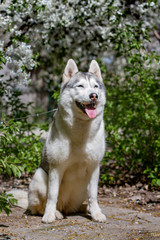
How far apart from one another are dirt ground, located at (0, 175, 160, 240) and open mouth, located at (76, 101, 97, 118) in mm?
1259

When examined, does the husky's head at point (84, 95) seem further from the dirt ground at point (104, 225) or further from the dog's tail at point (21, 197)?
the dog's tail at point (21, 197)

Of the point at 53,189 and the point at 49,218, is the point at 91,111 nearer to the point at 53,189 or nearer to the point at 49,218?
the point at 53,189

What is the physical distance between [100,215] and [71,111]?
51.1 inches

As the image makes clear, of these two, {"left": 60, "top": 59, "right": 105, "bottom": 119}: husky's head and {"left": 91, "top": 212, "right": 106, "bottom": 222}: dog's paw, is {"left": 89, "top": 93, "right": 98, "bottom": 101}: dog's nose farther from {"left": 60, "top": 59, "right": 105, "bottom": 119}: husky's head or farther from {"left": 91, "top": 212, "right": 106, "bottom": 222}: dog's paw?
{"left": 91, "top": 212, "right": 106, "bottom": 222}: dog's paw

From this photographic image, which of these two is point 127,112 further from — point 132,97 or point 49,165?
point 49,165

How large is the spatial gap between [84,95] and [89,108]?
0.17 m

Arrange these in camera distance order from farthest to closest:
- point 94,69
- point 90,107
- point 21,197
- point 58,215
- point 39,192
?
point 21,197 → point 94,69 → point 39,192 → point 58,215 → point 90,107

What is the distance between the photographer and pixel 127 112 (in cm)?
552

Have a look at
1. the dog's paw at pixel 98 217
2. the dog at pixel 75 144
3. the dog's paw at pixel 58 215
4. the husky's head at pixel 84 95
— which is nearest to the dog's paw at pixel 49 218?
the dog at pixel 75 144

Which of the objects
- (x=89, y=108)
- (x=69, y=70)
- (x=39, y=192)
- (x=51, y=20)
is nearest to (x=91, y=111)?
(x=89, y=108)

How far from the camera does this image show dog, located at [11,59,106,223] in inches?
143

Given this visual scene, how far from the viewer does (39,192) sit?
397cm

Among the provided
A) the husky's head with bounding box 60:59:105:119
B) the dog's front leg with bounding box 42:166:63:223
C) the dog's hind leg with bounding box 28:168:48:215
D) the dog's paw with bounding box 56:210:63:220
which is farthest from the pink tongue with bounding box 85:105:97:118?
the dog's paw with bounding box 56:210:63:220

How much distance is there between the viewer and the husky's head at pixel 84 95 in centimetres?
354
